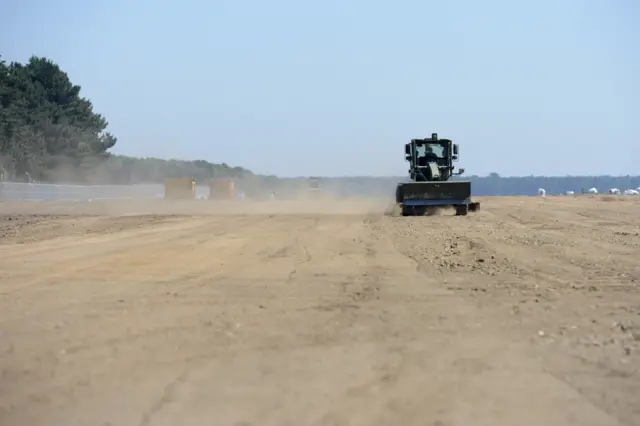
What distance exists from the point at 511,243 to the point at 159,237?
28.5ft

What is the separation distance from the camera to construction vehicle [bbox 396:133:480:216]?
101 feet

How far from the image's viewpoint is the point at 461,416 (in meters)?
5.51

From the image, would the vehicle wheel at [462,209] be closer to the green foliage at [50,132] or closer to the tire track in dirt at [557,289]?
the tire track in dirt at [557,289]

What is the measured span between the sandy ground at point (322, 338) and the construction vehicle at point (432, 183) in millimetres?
14772

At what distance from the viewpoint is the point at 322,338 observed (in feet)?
25.9

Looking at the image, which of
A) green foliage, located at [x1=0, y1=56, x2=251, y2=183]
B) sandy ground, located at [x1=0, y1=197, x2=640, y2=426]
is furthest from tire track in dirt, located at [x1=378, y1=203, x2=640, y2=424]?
green foliage, located at [x1=0, y1=56, x2=251, y2=183]

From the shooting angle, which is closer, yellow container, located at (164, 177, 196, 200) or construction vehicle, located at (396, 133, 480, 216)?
construction vehicle, located at (396, 133, 480, 216)

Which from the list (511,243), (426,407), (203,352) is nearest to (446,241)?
(511,243)

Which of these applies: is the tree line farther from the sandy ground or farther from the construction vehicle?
the sandy ground

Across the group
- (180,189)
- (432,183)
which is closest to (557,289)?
(432,183)

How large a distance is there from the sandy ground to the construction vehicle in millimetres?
14772

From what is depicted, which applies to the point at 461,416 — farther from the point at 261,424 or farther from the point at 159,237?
the point at 159,237

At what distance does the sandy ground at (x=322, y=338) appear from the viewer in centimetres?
577

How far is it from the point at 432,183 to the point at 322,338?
23.1 m
